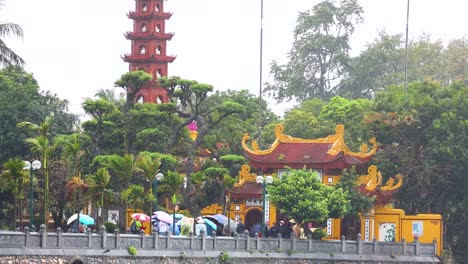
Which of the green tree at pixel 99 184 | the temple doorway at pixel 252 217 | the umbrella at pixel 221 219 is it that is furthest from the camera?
the temple doorway at pixel 252 217

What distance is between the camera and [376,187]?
192 ft

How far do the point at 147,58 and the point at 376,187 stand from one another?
835 inches

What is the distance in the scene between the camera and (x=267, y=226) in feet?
185

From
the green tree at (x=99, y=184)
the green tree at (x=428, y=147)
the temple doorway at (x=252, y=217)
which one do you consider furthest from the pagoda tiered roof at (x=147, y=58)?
the green tree at (x=99, y=184)

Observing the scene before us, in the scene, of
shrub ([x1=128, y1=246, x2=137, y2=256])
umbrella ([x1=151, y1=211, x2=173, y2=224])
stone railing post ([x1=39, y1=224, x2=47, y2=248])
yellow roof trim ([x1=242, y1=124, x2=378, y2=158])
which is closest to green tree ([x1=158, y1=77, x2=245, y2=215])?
yellow roof trim ([x1=242, y1=124, x2=378, y2=158])

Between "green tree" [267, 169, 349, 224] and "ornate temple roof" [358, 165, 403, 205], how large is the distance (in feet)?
8.58

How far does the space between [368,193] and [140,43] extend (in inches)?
898

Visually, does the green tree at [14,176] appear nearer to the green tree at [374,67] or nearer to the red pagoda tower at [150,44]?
the red pagoda tower at [150,44]

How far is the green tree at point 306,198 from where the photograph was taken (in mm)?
54031

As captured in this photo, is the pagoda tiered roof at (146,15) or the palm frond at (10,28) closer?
the palm frond at (10,28)

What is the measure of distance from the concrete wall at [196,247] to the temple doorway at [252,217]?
732 cm

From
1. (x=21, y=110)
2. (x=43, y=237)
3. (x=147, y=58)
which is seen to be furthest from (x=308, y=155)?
(x=147, y=58)

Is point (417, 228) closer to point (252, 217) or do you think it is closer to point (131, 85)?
point (252, 217)

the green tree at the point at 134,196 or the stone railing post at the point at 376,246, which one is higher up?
the green tree at the point at 134,196
